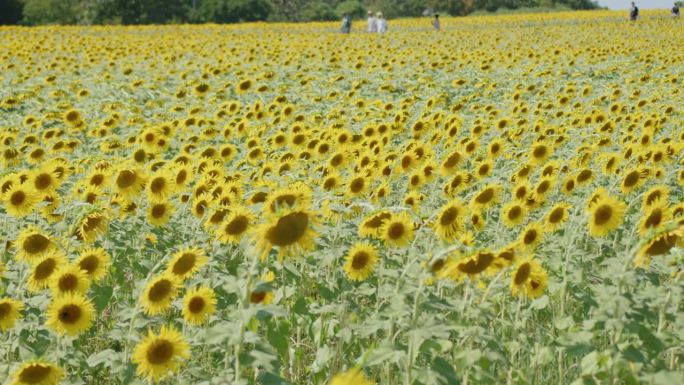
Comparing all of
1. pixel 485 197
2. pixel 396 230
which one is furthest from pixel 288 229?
pixel 485 197

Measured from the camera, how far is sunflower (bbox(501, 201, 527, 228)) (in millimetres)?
4074

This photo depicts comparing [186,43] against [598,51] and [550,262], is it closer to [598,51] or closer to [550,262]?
[598,51]

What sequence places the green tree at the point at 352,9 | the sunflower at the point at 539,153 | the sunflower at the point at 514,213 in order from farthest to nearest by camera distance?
the green tree at the point at 352,9 → the sunflower at the point at 539,153 → the sunflower at the point at 514,213

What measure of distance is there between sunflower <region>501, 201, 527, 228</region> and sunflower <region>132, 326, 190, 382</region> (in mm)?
2183

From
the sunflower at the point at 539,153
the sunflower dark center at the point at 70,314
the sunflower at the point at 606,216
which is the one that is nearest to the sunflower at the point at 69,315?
the sunflower dark center at the point at 70,314

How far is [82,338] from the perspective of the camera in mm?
4004

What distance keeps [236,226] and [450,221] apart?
105cm

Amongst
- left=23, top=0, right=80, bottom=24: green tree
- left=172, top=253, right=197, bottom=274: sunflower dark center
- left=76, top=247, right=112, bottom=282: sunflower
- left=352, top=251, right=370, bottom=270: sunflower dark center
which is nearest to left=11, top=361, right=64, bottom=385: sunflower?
left=172, top=253, right=197, bottom=274: sunflower dark center

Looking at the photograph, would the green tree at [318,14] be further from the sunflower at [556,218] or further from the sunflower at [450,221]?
the sunflower at [450,221]

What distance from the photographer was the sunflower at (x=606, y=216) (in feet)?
11.0

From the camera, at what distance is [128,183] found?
4.44 metres

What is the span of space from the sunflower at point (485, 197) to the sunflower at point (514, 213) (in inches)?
4.3

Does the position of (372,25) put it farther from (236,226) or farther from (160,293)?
(160,293)

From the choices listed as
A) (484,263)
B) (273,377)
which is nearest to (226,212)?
(273,377)
